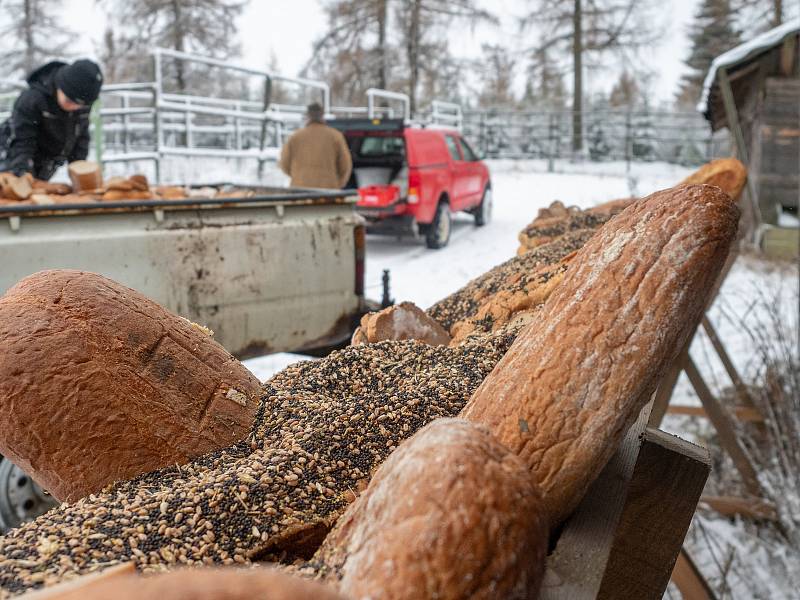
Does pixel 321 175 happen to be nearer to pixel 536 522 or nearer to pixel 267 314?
pixel 267 314

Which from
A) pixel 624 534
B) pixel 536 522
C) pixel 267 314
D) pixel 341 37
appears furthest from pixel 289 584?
pixel 341 37

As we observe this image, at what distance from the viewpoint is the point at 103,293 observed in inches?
54.4

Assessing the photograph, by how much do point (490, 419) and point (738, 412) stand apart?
5.17m

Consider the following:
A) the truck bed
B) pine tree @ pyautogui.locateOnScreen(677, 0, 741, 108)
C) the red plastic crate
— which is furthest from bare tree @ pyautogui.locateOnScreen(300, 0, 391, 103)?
the truck bed

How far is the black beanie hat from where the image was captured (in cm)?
552

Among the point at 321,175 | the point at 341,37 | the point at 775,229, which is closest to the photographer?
the point at 775,229

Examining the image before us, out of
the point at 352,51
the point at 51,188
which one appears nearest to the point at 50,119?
the point at 51,188

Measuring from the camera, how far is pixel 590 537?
102cm

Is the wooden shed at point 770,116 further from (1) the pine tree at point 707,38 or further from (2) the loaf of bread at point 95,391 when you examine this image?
(2) the loaf of bread at point 95,391

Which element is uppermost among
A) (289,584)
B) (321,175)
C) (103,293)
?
(321,175)

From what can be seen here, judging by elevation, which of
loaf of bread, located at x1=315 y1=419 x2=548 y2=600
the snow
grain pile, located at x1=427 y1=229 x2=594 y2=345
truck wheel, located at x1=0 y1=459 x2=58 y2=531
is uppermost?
the snow

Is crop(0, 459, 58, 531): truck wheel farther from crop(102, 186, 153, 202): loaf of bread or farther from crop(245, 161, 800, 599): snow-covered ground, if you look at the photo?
crop(102, 186, 153, 202): loaf of bread

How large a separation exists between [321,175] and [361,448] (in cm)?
704

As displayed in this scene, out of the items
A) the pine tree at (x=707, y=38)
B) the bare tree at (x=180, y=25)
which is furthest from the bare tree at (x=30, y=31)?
the pine tree at (x=707, y=38)
